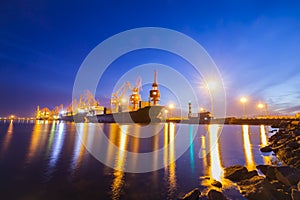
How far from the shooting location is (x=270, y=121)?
80938 mm

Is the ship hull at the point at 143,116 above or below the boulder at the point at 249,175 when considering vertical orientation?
above

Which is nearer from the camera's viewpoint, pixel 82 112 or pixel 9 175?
pixel 9 175

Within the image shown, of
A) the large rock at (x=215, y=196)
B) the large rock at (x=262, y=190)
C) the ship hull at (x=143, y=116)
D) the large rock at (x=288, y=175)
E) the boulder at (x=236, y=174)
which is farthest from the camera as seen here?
the ship hull at (x=143, y=116)

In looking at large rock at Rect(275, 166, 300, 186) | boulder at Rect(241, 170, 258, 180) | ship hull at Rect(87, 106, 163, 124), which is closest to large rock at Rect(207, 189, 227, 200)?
large rock at Rect(275, 166, 300, 186)

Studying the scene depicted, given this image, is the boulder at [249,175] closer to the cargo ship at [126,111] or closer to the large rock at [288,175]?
the large rock at [288,175]

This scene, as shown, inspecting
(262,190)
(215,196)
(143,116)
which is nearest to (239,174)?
(262,190)

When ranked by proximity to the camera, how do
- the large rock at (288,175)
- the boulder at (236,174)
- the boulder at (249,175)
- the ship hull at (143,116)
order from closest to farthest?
1. the large rock at (288,175)
2. the boulder at (249,175)
3. the boulder at (236,174)
4. the ship hull at (143,116)

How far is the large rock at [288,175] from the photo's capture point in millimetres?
5965

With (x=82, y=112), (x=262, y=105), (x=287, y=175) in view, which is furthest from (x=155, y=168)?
(x=82, y=112)

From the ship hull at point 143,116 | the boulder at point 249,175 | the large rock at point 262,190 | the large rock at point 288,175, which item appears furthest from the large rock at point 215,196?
the ship hull at point 143,116

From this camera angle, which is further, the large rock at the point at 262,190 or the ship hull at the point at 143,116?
the ship hull at the point at 143,116

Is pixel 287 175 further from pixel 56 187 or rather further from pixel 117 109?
pixel 117 109

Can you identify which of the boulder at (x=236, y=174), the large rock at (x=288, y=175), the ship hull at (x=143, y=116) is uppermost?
the ship hull at (x=143, y=116)

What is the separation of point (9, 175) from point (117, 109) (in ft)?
371
